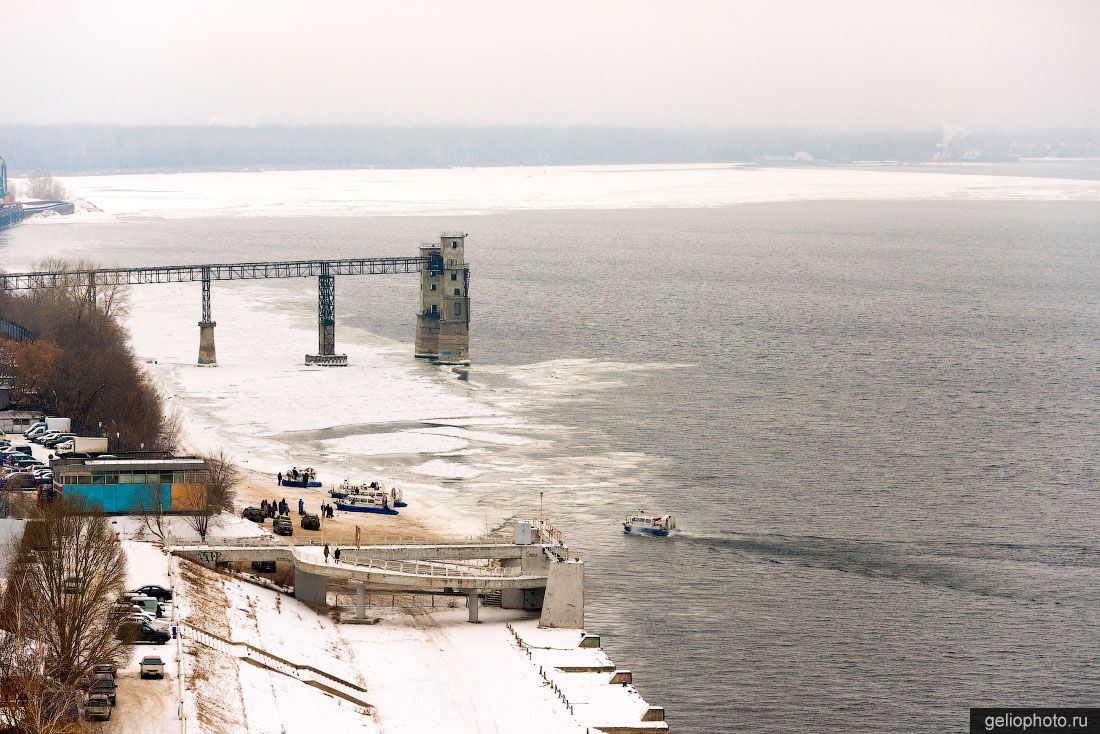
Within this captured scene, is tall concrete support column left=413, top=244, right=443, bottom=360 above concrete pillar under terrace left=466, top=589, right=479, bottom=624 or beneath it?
above

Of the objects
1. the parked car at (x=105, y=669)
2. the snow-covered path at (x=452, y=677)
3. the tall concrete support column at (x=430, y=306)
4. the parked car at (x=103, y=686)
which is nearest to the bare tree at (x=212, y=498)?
the snow-covered path at (x=452, y=677)

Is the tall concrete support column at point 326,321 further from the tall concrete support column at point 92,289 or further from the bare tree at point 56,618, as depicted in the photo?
the bare tree at point 56,618

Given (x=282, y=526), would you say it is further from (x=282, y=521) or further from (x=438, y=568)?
(x=438, y=568)

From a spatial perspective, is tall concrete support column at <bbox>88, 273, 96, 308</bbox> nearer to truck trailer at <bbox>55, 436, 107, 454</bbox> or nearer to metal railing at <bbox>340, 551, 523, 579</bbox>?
truck trailer at <bbox>55, 436, 107, 454</bbox>

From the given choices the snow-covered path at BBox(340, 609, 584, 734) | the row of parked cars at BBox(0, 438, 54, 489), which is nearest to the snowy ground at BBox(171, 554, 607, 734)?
the snow-covered path at BBox(340, 609, 584, 734)

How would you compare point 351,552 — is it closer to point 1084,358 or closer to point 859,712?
point 859,712
